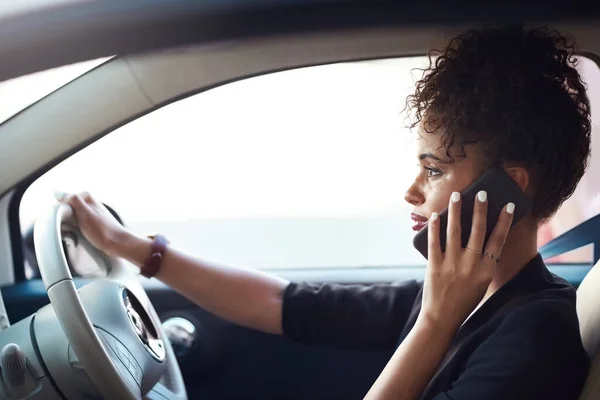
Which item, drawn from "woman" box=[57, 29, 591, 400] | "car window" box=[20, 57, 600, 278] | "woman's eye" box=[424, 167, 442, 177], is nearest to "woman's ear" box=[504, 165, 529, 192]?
"woman" box=[57, 29, 591, 400]

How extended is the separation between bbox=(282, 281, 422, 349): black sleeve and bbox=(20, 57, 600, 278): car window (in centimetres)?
38

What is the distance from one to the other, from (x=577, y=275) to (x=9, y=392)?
4.07 ft

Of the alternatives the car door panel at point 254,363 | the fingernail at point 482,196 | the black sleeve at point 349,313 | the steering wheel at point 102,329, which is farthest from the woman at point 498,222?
the car door panel at point 254,363

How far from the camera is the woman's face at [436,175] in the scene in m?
1.20

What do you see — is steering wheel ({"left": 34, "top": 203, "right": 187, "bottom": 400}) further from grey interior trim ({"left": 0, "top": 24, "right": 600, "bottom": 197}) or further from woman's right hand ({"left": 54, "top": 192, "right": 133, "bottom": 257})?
grey interior trim ({"left": 0, "top": 24, "right": 600, "bottom": 197})

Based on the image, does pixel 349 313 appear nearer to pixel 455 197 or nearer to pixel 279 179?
pixel 455 197

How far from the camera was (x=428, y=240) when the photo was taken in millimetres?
1188

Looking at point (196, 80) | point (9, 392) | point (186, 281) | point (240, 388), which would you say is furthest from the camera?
point (240, 388)

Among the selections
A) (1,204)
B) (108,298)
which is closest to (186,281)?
(108,298)

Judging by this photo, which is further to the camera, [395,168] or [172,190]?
[172,190]

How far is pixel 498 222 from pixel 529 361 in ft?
0.68

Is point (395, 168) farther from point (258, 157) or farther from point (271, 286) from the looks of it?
point (271, 286)

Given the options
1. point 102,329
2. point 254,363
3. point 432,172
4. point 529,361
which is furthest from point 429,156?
point 254,363

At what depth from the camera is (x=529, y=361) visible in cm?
108
